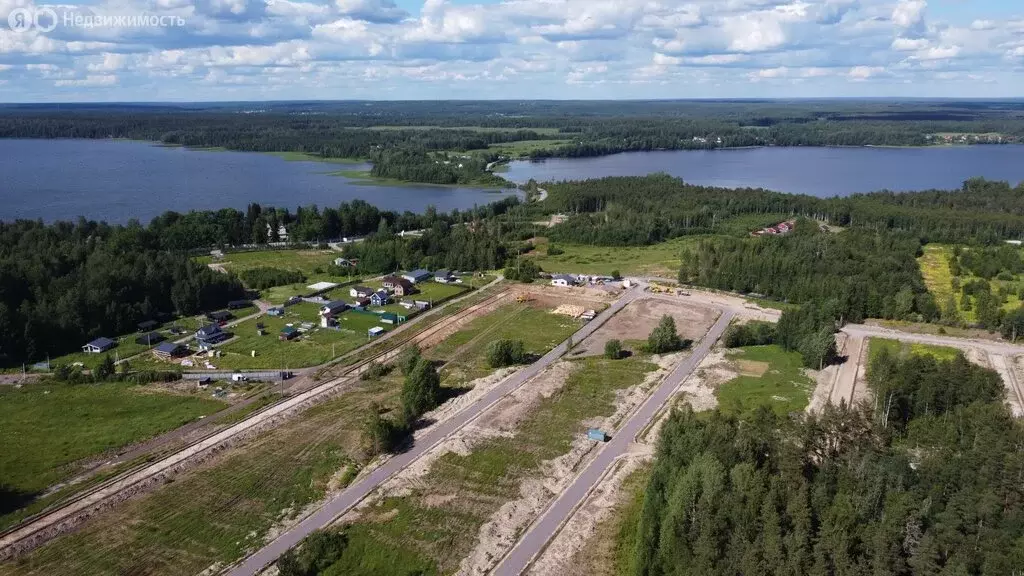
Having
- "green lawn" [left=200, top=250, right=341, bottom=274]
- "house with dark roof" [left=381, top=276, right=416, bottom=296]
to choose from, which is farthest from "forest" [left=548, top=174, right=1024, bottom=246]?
"house with dark roof" [left=381, top=276, right=416, bottom=296]

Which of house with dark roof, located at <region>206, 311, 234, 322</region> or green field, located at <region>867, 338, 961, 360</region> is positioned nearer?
green field, located at <region>867, 338, 961, 360</region>

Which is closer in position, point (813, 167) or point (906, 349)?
point (906, 349)

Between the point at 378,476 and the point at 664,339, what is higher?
the point at 664,339

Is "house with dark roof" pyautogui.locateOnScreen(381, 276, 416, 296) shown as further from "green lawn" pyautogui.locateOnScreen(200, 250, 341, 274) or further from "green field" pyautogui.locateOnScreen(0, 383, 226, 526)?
"green field" pyautogui.locateOnScreen(0, 383, 226, 526)

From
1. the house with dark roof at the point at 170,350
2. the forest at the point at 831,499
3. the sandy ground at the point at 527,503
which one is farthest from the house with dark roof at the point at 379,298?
the forest at the point at 831,499

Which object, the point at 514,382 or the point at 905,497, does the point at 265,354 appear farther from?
the point at 905,497

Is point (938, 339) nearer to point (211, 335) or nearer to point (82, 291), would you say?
point (211, 335)

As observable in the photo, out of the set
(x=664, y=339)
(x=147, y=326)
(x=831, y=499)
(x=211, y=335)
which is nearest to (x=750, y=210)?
(x=664, y=339)

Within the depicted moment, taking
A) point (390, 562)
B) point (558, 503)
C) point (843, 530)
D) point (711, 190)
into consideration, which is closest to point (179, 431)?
point (390, 562)
